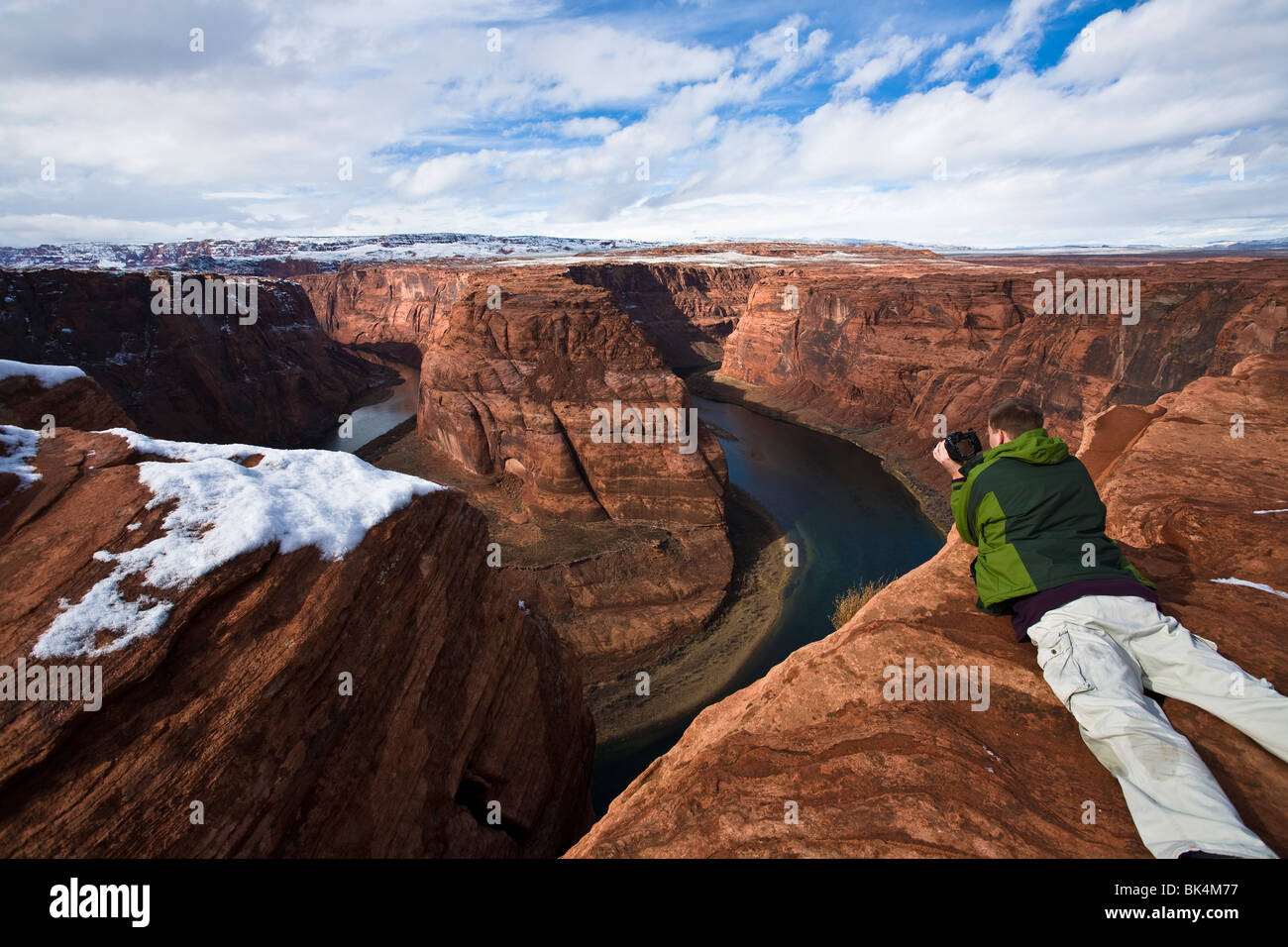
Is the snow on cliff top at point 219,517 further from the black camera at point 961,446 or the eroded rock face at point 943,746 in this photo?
the black camera at point 961,446

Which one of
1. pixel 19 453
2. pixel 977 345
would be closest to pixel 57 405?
pixel 19 453

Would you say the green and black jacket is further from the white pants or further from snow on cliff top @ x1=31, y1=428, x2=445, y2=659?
snow on cliff top @ x1=31, y1=428, x2=445, y2=659

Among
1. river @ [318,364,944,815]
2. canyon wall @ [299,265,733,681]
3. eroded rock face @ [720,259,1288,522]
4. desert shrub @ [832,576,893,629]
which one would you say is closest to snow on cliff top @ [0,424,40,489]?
river @ [318,364,944,815]

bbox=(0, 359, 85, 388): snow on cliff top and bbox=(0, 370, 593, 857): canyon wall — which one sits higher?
bbox=(0, 359, 85, 388): snow on cliff top

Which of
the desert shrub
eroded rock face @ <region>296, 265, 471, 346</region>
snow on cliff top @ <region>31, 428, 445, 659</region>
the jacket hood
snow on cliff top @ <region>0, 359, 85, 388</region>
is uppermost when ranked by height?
eroded rock face @ <region>296, 265, 471, 346</region>

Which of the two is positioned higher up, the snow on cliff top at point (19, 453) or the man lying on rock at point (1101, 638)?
the snow on cliff top at point (19, 453)

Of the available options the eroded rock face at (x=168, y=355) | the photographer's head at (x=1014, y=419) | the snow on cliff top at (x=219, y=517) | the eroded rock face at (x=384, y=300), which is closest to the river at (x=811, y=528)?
the snow on cliff top at (x=219, y=517)
